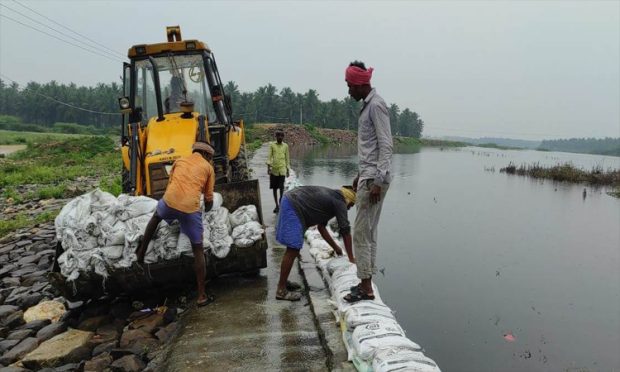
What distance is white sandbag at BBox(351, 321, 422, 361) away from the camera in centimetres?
315

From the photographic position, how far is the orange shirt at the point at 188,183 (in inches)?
163

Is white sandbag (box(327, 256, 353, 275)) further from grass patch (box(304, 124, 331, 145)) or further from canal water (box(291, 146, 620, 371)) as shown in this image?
grass patch (box(304, 124, 331, 145))

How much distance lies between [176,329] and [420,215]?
10271 mm

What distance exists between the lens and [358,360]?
323cm

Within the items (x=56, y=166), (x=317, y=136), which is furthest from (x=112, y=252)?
(x=317, y=136)

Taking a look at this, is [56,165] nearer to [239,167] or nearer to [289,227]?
[239,167]

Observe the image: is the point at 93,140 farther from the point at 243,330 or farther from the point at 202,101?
the point at 243,330

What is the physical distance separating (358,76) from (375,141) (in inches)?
21.9

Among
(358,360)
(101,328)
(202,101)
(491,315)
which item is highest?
(202,101)

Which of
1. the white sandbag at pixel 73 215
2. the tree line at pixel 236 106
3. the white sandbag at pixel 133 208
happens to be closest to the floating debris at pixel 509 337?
the white sandbag at pixel 133 208

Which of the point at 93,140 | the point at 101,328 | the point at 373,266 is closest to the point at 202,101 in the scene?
the point at 101,328

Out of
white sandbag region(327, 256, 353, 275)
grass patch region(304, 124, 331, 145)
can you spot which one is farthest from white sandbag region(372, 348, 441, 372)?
grass patch region(304, 124, 331, 145)

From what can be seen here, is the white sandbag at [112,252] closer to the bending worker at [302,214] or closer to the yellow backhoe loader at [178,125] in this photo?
the yellow backhoe loader at [178,125]

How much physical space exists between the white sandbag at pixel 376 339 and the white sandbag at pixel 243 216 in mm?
1966
